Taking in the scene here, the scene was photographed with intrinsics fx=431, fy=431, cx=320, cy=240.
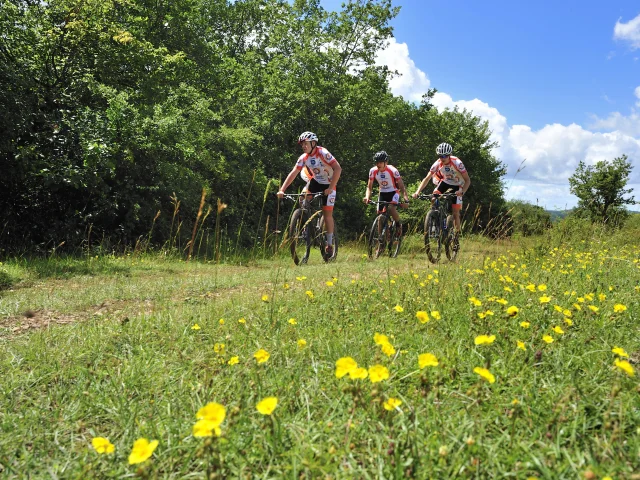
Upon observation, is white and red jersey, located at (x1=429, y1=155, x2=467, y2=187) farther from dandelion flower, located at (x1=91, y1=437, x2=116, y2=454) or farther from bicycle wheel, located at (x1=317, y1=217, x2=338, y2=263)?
dandelion flower, located at (x1=91, y1=437, x2=116, y2=454)

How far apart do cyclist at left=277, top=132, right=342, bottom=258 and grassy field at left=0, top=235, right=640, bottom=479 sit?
3.86 meters

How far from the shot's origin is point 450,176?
341 inches

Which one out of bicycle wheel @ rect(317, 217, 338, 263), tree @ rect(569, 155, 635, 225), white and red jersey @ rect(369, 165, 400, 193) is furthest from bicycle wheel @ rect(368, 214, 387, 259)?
tree @ rect(569, 155, 635, 225)

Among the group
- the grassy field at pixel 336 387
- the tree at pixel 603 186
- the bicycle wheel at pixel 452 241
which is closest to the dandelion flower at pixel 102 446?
the grassy field at pixel 336 387

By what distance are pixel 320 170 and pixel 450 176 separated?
2.81 m

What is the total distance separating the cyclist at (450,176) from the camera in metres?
8.52

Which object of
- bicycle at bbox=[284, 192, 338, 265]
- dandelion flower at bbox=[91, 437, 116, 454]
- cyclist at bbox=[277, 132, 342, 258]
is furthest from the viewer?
cyclist at bbox=[277, 132, 342, 258]

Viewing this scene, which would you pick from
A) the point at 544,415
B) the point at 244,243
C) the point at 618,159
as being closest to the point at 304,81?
the point at 244,243

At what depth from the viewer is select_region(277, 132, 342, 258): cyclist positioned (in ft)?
24.6

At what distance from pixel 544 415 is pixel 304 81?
14.4m

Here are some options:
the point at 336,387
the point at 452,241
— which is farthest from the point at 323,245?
the point at 336,387

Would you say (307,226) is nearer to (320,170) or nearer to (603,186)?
(320,170)

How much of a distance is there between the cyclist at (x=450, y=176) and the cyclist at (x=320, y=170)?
1.84 m

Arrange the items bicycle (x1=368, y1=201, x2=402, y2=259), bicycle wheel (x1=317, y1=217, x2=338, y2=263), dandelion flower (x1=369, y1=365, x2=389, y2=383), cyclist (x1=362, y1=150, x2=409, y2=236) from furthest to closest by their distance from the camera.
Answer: cyclist (x1=362, y1=150, x2=409, y2=236)
bicycle (x1=368, y1=201, x2=402, y2=259)
bicycle wheel (x1=317, y1=217, x2=338, y2=263)
dandelion flower (x1=369, y1=365, x2=389, y2=383)
